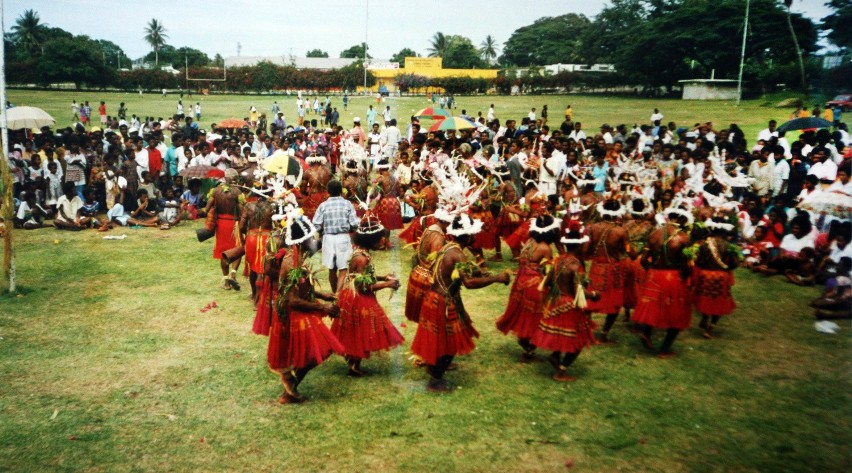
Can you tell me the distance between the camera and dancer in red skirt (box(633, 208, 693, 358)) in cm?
795

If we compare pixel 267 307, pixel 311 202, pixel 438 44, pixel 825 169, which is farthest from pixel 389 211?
pixel 438 44

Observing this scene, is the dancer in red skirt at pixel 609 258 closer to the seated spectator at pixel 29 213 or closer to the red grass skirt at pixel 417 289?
the red grass skirt at pixel 417 289

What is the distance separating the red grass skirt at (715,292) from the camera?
28.7 feet

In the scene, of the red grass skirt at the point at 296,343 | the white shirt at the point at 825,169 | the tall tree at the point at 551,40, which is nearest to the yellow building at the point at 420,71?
the tall tree at the point at 551,40

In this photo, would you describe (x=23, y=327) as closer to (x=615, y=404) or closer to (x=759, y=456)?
(x=615, y=404)

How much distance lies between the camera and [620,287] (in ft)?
27.9

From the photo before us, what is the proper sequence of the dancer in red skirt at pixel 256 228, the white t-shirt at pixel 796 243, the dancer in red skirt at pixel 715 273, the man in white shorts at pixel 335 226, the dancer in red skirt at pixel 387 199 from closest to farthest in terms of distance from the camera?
the dancer in red skirt at pixel 715 273, the man in white shorts at pixel 335 226, the dancer in red skirt at pixel 256 228, the white t-shirt at pixel 796 243, the dancer in red skirt at pixel 387 199

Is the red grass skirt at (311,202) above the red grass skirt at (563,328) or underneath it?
above

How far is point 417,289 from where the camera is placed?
24.4 feet

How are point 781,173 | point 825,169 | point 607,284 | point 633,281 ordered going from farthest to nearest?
point 781,173
point 825,169
point 633,281
point 607,284

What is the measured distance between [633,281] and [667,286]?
95 cm

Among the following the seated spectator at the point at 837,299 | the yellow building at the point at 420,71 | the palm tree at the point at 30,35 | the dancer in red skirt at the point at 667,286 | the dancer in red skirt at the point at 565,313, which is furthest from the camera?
the yellow building at the point at 420,71

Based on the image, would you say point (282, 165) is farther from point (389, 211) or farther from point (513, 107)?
point (513, 107)

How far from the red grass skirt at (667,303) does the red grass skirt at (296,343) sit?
4365 millimetres
